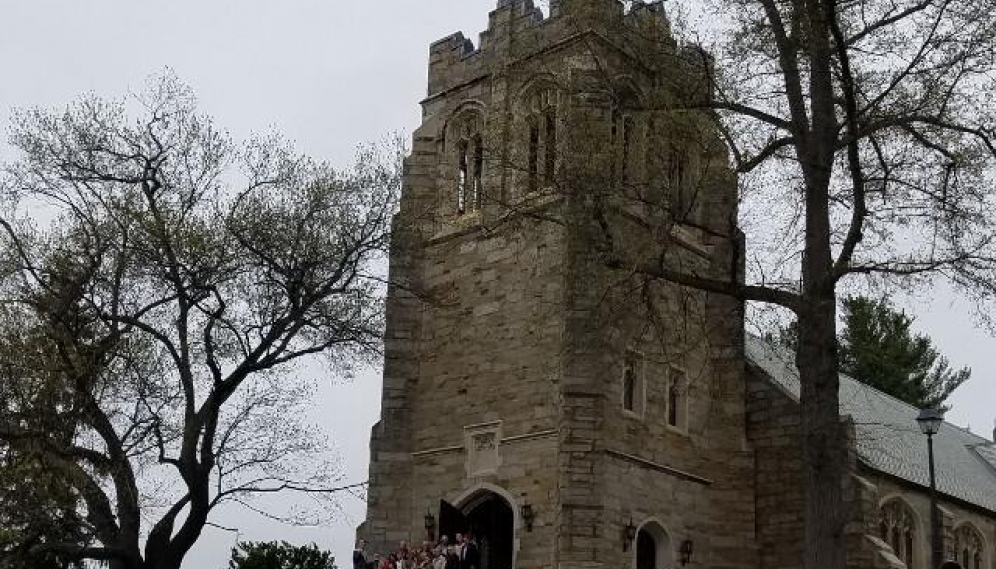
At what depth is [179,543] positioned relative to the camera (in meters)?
21.4

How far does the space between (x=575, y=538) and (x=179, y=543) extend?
21.3ft

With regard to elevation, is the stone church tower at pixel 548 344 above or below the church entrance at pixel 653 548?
above

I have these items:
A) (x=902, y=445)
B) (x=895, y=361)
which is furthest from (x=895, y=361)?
(x=902, y=445)

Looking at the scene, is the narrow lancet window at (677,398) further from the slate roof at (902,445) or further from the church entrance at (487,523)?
the church entrance at (487,523)

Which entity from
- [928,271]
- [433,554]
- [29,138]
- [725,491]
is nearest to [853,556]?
[725,491]

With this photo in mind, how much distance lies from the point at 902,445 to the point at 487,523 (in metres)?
13.9

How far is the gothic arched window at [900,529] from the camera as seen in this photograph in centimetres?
2930

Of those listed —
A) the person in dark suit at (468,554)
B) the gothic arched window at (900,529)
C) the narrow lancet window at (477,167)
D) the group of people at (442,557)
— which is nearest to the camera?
the group of people at (442,557)

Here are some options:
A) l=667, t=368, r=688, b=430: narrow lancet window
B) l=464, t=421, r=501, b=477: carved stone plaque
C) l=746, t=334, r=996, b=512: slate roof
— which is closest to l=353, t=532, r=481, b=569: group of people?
l=464, t=421, r=501, b=477: carved stone plaque

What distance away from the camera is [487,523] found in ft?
79.1

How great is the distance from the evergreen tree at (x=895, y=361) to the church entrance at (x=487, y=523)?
86.1 feet

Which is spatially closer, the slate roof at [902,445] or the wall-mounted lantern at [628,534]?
the wall-mounted lantern at [628,534]

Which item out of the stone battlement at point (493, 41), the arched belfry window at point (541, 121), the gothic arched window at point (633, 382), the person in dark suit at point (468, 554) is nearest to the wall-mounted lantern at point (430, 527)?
the person in dark suit at point (468, 554)

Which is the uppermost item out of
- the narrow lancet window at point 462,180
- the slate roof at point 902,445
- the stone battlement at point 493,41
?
the stone battlement at point 493,41
